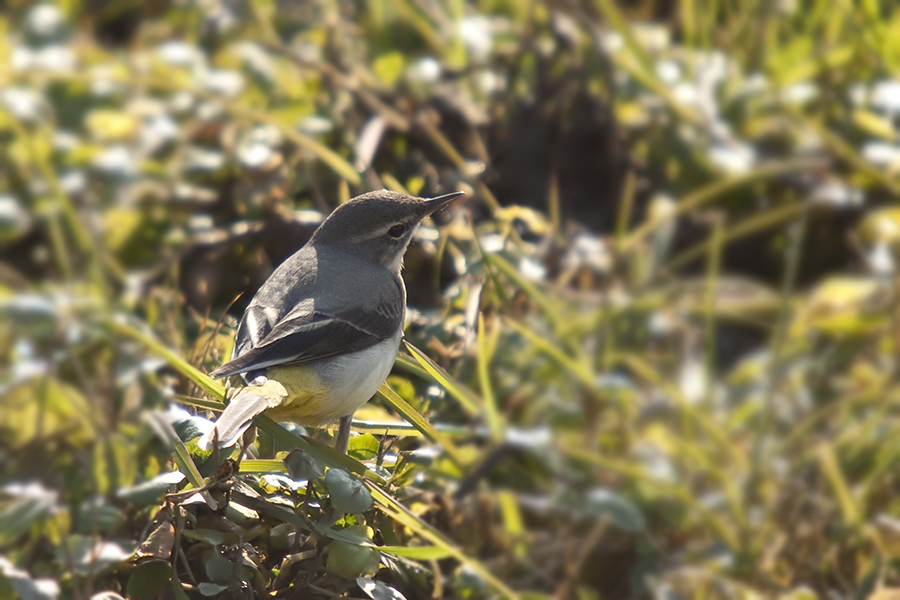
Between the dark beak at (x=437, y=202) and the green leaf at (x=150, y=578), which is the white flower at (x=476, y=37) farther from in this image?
the green leaf at (x=150, y=578)

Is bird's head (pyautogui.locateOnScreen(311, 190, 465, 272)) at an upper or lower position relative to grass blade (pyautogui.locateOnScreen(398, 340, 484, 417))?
upper

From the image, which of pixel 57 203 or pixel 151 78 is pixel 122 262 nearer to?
pixel 57 203

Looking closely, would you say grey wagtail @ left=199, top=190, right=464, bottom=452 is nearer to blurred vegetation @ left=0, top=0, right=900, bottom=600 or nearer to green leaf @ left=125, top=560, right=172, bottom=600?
blurred vegetation @ left=0, top=0, right=900, bottom=600

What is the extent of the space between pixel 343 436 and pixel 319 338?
36 centimetres

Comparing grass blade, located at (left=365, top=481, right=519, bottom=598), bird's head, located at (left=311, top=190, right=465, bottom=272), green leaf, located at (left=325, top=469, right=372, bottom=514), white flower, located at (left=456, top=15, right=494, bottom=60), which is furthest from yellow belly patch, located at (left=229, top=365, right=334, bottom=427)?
white flower, located at (left=456, top=15, right=494, bottom=60)

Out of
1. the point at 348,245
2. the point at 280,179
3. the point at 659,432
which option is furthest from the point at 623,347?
the point at 280,179

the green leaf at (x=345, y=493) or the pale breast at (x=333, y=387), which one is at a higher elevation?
the green leaf at (x=345, y=493)

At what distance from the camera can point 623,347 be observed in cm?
367

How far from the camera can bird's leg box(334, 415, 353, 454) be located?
3424mm

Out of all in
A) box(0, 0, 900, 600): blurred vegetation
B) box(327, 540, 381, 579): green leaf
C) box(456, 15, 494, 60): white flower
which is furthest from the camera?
box(456, 15, 494, 60): white flower

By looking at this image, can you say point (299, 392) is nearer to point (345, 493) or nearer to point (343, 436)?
point (343, 436)

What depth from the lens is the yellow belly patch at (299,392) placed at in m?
3.35

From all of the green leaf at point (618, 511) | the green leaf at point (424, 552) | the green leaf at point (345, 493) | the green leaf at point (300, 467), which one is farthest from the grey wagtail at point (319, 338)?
the green leaf at point (618, 511)

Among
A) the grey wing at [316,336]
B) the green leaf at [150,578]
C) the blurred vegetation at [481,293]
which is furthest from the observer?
the grey wing at [316,336]
